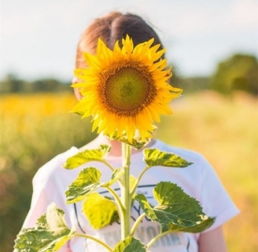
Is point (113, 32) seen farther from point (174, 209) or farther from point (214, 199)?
point (174, 209)

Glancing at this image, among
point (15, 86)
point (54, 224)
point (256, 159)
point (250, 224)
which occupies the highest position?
point (54, 224)

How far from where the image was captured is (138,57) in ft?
4.97

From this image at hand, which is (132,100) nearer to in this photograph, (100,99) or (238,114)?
(100,99)

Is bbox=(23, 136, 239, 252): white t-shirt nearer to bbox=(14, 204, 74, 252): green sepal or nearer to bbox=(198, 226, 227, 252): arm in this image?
bbox=(198, 226, 227, 252): arm

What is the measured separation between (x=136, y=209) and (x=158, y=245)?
109 mm

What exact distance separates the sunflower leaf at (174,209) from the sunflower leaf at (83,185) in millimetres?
99

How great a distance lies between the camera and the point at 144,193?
2123 mm

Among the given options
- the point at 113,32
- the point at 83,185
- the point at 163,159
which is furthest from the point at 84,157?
the point at 113,32

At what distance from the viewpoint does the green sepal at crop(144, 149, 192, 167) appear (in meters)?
1.58

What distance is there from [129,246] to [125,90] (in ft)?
0.98

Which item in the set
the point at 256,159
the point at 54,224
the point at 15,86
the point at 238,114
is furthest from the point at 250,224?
the point at 15,86

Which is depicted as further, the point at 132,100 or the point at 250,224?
the point at 250,224

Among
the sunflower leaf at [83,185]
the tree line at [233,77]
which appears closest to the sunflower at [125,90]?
the sunflower leaf at [83,185]

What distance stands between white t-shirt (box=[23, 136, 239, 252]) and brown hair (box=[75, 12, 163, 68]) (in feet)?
0.86
